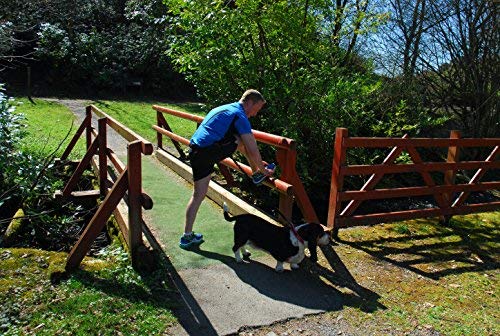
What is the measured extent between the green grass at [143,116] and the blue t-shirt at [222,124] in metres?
7.40

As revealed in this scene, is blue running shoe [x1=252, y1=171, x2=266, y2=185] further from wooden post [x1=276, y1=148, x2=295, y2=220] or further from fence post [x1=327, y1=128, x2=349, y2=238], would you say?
fence post [x1=327, y1=128, x2=349, y2=238]

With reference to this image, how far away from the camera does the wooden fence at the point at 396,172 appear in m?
5.75

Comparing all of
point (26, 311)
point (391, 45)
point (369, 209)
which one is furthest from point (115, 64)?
point (26, 311)

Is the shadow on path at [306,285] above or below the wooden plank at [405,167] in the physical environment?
below

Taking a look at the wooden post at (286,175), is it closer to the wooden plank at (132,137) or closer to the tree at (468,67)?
the wooden plank at (132,137)

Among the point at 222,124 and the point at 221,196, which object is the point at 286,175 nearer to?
the point at 222,124

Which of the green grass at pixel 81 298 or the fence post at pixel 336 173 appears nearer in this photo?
the green grass at pixel 81 298

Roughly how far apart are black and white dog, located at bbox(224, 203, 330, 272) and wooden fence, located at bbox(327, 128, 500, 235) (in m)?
1.37

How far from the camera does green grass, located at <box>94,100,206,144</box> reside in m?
13.0

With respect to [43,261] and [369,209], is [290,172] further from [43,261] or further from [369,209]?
[369,209]

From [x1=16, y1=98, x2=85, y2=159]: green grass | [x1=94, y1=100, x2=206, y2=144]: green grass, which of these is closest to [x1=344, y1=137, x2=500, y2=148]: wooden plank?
[x1=16, y1=98, x2=85, y2=159]: green grass

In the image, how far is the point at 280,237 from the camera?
4.47 metres

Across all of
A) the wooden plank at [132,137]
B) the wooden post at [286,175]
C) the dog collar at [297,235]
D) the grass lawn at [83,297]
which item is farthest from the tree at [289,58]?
the grass lawn at [83,297]

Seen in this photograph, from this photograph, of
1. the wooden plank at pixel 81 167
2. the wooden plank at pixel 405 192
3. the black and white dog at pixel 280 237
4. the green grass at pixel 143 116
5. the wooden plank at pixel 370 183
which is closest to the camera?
the black and white dog at pixel 280 237
